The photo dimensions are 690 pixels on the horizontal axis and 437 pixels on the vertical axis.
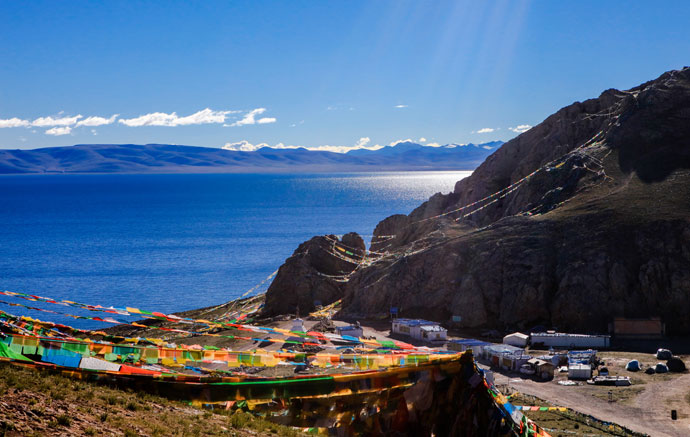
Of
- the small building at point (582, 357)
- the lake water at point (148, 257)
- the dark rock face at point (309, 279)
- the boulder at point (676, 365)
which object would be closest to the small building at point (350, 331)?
the small building at point (582, 357)

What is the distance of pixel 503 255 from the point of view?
200ft

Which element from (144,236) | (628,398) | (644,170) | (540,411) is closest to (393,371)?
(540,411)

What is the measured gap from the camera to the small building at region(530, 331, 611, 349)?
48969mm

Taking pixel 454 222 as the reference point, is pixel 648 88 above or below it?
above

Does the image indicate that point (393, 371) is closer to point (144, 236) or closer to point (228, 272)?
point (228, 272)

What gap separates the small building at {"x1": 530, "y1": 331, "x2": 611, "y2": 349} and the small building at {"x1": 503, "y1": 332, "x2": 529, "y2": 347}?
34.3 inches

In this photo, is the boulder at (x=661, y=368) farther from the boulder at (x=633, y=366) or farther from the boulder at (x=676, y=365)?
the boulder at (x=633, y=366)

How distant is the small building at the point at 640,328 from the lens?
50812 mm

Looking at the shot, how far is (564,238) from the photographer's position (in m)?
60.1

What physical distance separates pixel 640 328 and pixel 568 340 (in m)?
6.27

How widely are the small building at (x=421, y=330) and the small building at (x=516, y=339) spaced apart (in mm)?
4472

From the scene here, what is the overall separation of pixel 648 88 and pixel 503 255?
3388 cm

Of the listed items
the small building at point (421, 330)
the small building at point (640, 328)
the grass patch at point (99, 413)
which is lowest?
the small building at point (421, 330)

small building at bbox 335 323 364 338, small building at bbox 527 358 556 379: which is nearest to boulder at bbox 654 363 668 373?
small building at bbox 527 358 556 379
